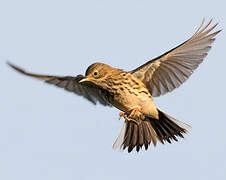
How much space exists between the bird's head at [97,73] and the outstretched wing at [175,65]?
466 millimetres

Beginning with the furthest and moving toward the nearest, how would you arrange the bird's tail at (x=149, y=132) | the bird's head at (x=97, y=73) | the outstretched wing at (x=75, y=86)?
the outstretched wing at (x=75, y=86) → the bird's tail at (x=149, y=132) → the bird's head at (x=97, y=73)

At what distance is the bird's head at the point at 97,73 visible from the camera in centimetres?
820

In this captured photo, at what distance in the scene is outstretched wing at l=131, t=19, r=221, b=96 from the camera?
809 centimetres

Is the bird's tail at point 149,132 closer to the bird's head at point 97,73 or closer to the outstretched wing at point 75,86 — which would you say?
the outstretched wing at point 75,86

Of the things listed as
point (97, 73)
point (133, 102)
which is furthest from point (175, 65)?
point (97, 73)

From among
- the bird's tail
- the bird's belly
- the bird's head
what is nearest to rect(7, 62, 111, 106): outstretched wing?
the bird's tail

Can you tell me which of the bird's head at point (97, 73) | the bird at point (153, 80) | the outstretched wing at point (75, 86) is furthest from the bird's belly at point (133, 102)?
the outstretched wing at point (75, 86)

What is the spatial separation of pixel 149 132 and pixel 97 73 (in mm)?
1690

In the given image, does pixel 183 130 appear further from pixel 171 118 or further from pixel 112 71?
pixel 112 71

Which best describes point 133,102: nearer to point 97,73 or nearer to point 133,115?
point 133,115

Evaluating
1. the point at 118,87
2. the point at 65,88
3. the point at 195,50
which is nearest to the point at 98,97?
the point at 65,88

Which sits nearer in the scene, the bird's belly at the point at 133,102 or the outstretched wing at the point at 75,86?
the bird's belly at the point at 133,102

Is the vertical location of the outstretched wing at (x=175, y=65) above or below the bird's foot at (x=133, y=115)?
above

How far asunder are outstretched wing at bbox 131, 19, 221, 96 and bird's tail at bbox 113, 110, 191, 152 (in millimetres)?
671
